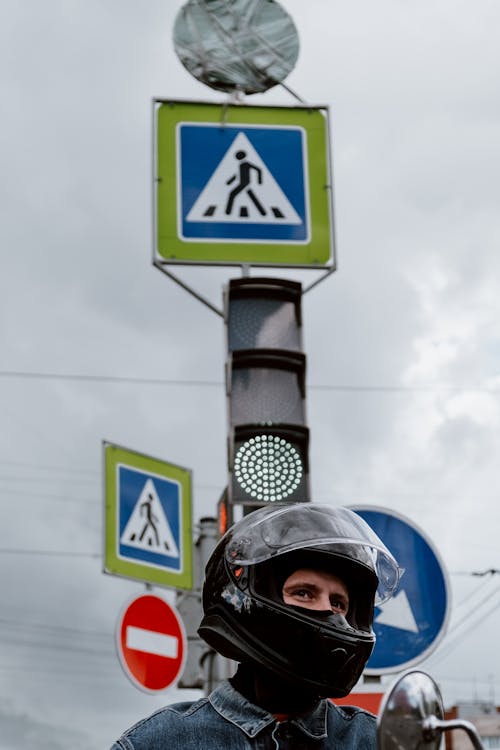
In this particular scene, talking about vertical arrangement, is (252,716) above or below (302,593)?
below

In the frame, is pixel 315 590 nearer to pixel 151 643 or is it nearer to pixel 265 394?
pixel 265 394

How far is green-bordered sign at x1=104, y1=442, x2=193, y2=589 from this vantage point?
10.4 meters

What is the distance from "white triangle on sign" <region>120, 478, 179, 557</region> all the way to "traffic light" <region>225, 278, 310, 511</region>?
16.0 feet

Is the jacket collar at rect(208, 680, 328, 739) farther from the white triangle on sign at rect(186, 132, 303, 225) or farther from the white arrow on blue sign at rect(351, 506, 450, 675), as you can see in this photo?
the white triangle on sign at rect(186, 132, 303, 225)

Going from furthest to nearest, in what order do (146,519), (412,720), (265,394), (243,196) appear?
(146,519)
(243,196)
(265,394)
(412,720)

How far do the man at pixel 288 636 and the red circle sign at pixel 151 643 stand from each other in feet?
24.3

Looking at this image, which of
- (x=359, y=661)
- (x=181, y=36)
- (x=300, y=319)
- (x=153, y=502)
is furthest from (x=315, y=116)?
(x=359, y=661)

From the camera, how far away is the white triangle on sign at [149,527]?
10445mm

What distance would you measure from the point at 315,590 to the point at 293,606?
0.19 feet

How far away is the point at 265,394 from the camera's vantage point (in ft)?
18.3

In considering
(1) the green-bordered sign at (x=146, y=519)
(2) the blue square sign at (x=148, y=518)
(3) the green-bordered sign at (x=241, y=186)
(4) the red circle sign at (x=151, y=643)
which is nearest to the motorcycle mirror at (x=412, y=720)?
(3) the green-bordered sign at (x=241, y=186)

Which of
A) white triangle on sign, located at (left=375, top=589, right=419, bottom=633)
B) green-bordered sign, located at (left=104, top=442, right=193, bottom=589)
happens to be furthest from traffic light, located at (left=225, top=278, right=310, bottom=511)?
green-bordered sign, located at (left=104, top=442, right=193, bottom=589)

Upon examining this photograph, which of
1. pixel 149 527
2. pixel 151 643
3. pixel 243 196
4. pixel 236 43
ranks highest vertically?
pixel 236 43

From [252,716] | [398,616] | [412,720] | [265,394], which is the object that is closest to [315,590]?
[252,716]
